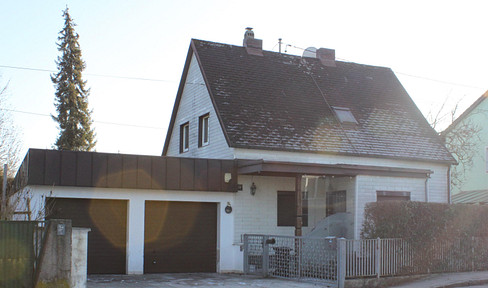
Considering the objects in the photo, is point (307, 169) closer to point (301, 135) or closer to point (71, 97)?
point (301, 135)

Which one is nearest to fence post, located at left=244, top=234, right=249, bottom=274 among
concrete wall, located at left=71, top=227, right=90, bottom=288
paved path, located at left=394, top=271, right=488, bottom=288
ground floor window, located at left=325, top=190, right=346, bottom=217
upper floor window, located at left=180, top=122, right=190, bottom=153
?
ground floor window, located at left=325, top=190, right=346, bottom=217

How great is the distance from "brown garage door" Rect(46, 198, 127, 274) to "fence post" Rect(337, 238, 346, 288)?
6.17 meters

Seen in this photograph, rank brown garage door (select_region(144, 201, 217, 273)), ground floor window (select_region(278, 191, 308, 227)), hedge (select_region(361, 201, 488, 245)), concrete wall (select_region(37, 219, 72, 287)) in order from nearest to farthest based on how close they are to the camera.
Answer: concrete wall (select_region(37, 219, 72, 287)), hedge (select_region(361, 201, 488, 245)), brown garage door (select_region(144, 201, 217, 273)), ground floor window (select_region(278, 191, 308, 227))

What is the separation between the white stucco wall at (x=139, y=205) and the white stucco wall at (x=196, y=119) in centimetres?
180

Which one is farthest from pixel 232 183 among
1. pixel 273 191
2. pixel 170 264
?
pixel 170 264

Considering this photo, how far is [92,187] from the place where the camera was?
16.8 m

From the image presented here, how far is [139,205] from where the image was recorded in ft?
57.7

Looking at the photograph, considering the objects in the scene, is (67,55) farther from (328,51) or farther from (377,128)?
(377,128)

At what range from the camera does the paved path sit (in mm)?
15607

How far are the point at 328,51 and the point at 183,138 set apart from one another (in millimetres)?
7153

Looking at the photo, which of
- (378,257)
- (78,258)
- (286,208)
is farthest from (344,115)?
(78,258)

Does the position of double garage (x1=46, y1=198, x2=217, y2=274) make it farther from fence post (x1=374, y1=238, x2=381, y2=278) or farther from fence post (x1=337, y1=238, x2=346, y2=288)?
fence post (x1=374, y1=238, x2=381, y2=278)

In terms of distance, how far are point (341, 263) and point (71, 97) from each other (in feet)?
90.7

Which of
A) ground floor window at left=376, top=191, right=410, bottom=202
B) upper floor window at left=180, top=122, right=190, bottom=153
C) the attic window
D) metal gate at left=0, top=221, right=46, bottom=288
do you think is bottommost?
metal gate at left=0, top=221, right=46, bottom=288
